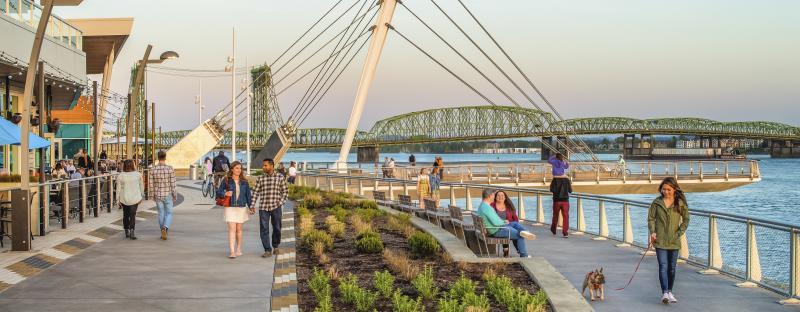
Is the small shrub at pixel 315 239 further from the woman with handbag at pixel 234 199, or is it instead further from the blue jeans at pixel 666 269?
the blue jeans at pixel 666 269

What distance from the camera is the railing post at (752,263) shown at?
11.4m

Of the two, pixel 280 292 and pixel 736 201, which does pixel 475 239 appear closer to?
pixel 280 292

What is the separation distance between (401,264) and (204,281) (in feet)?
8.55

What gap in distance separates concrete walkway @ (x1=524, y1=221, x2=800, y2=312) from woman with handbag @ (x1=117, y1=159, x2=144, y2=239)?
23.8ft

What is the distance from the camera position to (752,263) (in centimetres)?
1139

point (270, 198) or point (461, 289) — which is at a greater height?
point (270, 198)

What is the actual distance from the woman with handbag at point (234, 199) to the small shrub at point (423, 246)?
2.66m

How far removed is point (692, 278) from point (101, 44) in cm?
4121

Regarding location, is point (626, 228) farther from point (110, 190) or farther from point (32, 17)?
point (32, 17)

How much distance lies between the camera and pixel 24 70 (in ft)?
77.1

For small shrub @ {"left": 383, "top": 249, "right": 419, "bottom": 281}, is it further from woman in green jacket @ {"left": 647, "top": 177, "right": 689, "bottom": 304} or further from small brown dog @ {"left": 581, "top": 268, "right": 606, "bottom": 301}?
woman in green jacket @ {"left": 647, "top": 177, "right": 689, "bottom": 304}

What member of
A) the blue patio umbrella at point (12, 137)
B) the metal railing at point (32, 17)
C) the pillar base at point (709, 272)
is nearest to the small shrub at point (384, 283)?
the pillar base at point (709, 272)

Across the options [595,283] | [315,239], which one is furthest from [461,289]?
[315,239]

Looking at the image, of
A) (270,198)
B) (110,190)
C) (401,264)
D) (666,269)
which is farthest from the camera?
(110,190)
